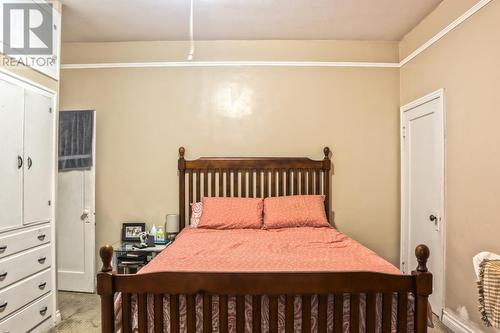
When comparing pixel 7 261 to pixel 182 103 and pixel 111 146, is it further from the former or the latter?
pixel 182 103

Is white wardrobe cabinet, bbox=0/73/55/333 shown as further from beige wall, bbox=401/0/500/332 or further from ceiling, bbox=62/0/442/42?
beige wall, bbox=401/0/500/332

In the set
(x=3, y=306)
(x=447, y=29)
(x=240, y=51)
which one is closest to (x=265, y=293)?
(x=3, y=306)

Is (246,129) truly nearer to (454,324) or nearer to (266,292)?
(266,292)

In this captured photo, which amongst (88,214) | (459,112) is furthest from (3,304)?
(459,112)

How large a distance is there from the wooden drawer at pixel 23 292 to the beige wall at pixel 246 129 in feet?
3.38

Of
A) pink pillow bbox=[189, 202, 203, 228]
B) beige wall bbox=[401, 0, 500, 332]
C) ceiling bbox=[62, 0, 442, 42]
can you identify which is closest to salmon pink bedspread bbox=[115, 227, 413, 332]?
pink pillow bbox=[189, 202, 203, 228]

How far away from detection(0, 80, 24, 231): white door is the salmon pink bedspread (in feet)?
3.53

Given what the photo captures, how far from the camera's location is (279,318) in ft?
5.40

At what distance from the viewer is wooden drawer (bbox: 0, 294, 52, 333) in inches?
87.2

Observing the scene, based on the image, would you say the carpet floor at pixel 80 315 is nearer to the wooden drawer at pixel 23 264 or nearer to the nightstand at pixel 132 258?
the nightstand at pixel 132 258

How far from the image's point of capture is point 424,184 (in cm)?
315

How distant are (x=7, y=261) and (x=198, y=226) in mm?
1490

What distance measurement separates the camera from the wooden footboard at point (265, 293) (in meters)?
1.59

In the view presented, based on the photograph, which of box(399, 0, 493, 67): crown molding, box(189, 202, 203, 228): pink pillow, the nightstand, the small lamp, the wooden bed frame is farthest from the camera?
the small lamp
